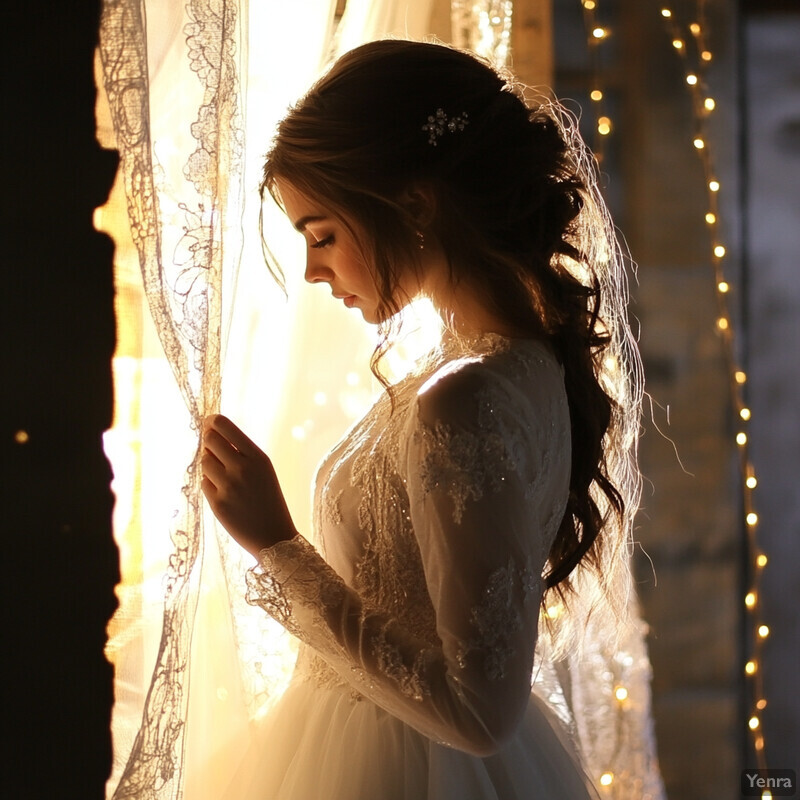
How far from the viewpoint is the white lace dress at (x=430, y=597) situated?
0.77 m

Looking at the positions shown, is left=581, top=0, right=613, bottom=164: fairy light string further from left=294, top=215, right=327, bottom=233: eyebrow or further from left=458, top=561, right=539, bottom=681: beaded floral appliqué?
left=458, top=561, right=539, bottom=681: beaded floral appliqué

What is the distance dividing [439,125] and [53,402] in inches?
18.1

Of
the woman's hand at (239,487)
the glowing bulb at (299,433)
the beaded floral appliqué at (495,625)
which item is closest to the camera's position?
the beaded floral appliqué at (495,625)

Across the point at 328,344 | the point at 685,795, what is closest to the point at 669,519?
the point at 685,795

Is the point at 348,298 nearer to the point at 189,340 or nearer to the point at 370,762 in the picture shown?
the point at 189,340

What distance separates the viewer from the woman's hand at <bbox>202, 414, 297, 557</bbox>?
88cm

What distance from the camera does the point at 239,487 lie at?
2.91 feet

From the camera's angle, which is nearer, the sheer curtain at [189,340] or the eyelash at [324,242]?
the sheer curtain at [189,340]

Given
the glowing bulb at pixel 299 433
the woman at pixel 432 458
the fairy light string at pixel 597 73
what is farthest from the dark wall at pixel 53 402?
the fairy light string at pixel 597 73

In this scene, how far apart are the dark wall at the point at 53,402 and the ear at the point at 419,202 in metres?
0.29

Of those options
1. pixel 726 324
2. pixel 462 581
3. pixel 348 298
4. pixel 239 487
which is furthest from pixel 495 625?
pixel 726 324

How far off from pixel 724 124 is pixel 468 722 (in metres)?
1.45

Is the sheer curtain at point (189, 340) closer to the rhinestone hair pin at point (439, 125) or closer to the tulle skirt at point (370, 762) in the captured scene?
the tulle skirt at point (370, 762)

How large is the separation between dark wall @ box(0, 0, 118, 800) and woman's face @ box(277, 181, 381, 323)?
0.21 metres
